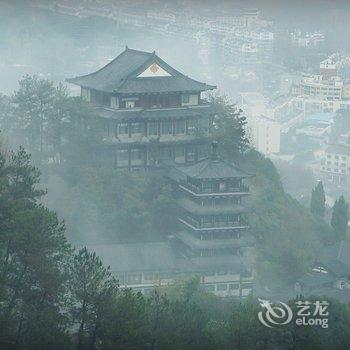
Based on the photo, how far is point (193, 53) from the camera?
2579 inches

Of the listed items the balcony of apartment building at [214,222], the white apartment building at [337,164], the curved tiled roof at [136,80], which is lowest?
the balcony of apartment building at [214,222]

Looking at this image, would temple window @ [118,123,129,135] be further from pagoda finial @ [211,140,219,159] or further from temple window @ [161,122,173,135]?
pagoda finial @ [211,140,219,159]

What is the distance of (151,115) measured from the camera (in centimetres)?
1931

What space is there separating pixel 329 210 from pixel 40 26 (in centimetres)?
3521

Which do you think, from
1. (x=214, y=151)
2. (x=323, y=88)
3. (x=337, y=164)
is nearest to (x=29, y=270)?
(x=214, y=151)

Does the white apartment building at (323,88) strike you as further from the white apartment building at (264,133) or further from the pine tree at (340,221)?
the pine tree at (340,221)

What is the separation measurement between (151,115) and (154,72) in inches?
36.6

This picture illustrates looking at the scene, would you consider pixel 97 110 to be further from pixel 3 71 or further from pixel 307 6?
pixel 307 6

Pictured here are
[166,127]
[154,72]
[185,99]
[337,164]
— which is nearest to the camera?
[166,127]

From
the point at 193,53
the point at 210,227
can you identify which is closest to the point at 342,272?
the point at 210,227

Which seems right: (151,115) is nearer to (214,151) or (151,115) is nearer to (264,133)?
(214,151)

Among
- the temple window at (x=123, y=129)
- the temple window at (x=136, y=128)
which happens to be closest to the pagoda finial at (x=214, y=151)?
the temple window at (x=136, y=128)

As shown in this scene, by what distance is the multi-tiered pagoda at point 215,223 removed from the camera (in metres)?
18.0

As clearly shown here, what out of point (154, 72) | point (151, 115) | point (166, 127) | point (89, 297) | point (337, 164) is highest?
point (154, 72)
